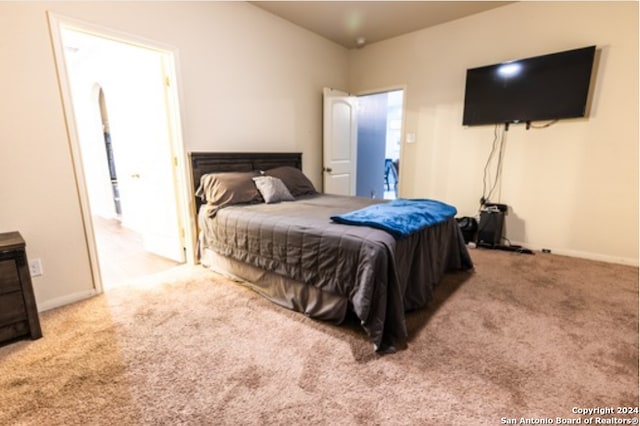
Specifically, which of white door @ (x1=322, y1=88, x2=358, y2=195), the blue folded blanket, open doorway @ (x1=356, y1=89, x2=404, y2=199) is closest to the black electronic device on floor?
the blue folded blanket

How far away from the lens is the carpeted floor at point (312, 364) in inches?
50.5

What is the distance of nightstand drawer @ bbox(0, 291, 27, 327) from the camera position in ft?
5.57

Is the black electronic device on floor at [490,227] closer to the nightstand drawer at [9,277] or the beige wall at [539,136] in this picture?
the beige wall at [539,136]

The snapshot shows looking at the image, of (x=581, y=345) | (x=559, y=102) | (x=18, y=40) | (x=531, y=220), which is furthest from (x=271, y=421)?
(x=559, y=102)

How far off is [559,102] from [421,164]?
5.27 feet

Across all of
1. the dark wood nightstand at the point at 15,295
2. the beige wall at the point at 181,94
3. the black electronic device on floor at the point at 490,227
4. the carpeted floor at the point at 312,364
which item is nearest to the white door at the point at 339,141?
the beige wall at the point at 181,94

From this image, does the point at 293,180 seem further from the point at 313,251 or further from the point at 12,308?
the point at 12,308

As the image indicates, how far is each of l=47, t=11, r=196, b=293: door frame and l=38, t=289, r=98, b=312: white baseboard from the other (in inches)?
2.5

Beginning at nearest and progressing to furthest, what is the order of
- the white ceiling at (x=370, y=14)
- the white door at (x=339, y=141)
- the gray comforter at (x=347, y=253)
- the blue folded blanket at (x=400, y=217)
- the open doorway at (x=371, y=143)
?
1. the gray comforter at (x=347, y=253)
2. the blue folded blanket at (x=400, y=217)
3. the white ceiling at (x=370, y=14)
4. the white door at (x=339, y=141)
5. the open doorway at (x=371, y=143)

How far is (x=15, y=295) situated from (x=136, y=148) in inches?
84.0

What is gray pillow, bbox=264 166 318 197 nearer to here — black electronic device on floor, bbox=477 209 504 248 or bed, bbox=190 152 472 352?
bed, bbox=190 152 472 352

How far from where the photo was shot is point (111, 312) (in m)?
2.12

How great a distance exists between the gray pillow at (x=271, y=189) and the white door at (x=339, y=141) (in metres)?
1.46

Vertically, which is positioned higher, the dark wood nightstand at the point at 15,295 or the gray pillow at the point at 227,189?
the gray pillow at the point at 227,189
